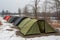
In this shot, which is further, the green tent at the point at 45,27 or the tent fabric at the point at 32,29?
the green tent at the point at 45,27

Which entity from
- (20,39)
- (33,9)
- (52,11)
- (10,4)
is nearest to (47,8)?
(52,11)

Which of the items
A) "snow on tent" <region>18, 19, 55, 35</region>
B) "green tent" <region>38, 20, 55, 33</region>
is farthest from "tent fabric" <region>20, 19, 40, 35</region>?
"green tent" <region>38, 20, 55, 33</region>

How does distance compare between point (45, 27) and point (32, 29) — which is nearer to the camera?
point (32, 29)

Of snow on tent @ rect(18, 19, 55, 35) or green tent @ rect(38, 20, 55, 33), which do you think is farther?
green tent @ rect(38, 20, 55, 33)

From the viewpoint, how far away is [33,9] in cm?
602

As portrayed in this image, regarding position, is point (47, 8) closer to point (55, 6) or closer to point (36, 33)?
point (55, 6)

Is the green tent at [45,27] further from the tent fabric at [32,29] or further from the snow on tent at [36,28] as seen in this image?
the tent fabric at [32,29]

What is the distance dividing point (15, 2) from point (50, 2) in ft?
10.2

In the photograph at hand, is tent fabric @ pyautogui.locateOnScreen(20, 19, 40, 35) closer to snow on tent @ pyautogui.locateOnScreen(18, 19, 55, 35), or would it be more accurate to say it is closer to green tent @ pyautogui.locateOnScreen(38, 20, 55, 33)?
snow on tent @ pyautogui.locateOnScreen(18, 19, 55, 35)

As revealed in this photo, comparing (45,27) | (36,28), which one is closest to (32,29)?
(36,28)

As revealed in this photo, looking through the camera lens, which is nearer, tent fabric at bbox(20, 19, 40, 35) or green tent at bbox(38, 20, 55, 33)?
tent fabric at bbox(20, 19, 40, 35)

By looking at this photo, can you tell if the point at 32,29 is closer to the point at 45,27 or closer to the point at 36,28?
the point at 36,28

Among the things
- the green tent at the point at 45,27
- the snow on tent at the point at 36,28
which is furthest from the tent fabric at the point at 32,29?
the green tent at the point at 45,27

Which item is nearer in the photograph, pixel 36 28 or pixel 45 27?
pixel 36 28
